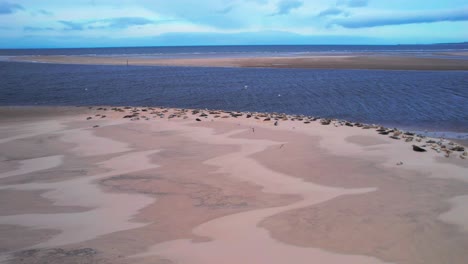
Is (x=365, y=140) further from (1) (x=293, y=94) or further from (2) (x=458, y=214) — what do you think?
(1) (x=293, y=94)

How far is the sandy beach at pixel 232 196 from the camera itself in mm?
6516

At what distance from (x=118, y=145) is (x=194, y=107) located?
1104 centimetres

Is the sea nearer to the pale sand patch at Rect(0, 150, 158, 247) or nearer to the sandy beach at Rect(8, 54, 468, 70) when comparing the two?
the sandy beach at Rect(8, 54, 468, 70)

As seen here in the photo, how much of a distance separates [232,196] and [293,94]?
20.7 metres

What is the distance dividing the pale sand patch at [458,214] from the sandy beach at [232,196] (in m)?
0.03

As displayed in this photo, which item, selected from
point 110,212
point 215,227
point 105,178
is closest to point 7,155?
point 105,178

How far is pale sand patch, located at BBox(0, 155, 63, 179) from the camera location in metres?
11.3

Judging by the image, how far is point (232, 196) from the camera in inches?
359

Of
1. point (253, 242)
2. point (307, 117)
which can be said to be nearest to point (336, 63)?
point (307, 117)

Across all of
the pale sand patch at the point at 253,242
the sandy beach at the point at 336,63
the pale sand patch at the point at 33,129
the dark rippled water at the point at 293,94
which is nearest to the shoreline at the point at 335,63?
the sandy beach at the point at 336,63

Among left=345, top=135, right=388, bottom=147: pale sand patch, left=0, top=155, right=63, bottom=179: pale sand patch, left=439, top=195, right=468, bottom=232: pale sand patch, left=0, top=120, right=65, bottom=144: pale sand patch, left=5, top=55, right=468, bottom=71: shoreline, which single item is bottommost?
left=0, top=155, right=63, bottom=179: pale sand patch

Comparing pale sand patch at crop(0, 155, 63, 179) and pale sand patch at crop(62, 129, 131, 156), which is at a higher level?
pale sand patch at crop(62, 129, 131, 156)

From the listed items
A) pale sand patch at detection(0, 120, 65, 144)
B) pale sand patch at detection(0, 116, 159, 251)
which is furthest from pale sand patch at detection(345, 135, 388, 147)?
pale sand patch at detection(0, 120, 65, 144)

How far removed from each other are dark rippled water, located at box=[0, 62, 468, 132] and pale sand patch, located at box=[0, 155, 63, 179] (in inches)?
511
